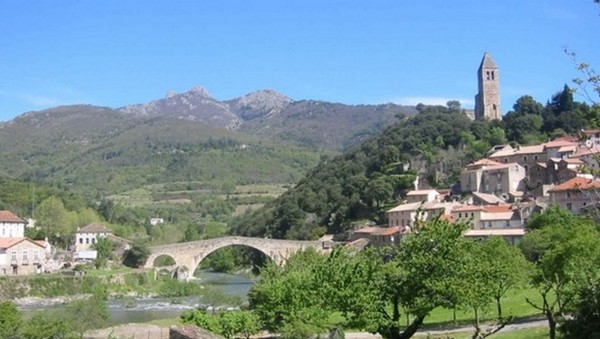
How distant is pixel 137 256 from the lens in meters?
73.8

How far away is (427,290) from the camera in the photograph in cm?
2111

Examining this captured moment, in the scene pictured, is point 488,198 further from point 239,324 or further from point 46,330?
point 46,330

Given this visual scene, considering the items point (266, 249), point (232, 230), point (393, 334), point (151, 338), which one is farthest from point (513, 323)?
point (232, 230)

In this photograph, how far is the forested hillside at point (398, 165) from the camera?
84.7 meters

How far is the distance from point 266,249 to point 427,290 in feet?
189

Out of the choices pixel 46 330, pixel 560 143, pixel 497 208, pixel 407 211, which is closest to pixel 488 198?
pixel 497 208

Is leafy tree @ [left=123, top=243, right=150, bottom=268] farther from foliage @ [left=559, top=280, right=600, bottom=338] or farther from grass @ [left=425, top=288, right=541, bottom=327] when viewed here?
foliage @ [left=559, top=280, right=600, bottom=338]

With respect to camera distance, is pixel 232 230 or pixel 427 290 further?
pixel 232 230

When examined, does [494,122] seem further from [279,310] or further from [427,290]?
[427,290]

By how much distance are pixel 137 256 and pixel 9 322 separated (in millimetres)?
45689

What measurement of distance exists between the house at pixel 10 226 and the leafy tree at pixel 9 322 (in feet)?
152

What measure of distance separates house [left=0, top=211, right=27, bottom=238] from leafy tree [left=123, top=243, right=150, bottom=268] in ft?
36.8

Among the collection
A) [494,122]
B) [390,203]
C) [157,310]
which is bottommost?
[157,310]

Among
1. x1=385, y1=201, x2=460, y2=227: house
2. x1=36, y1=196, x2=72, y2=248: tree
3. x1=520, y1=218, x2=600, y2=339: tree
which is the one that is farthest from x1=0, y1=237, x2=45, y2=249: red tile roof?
x1=520, y1=218, x2=600, y2=339: tree
